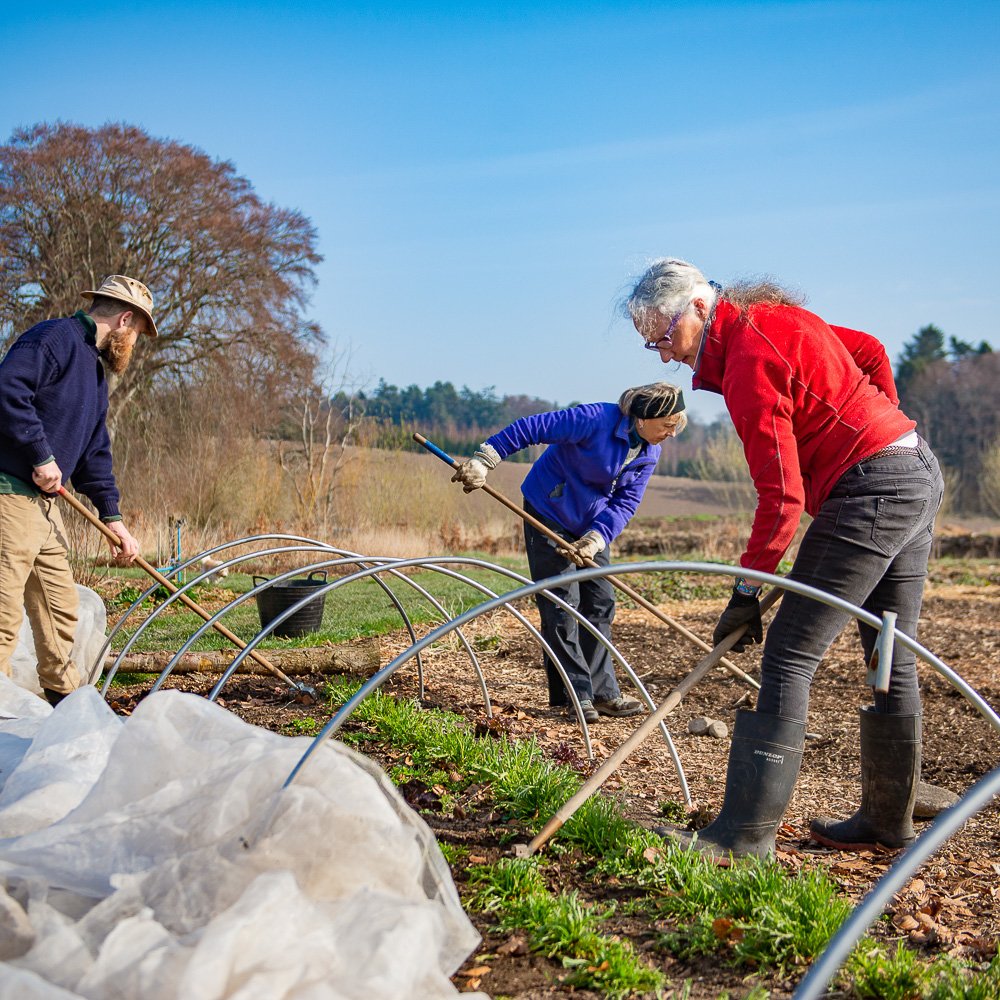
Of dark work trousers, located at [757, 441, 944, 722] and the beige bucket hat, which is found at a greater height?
the beige bucket hat

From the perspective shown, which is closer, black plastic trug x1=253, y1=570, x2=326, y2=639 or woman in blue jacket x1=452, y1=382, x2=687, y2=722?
woman in blue jacket x1=452, y1=382, x2=687, y2=722

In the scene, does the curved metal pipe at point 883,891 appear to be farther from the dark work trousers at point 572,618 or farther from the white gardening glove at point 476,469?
the dark work trousers at point 572,618

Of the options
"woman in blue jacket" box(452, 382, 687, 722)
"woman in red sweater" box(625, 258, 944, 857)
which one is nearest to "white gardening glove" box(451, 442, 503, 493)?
"woman in blue jacket" box(452, 382, 687, 722)

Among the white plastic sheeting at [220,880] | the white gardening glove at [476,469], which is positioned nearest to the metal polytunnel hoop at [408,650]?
the white plastic sheeting at [220,880]

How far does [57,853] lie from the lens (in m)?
2.25

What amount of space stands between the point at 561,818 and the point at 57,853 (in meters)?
1.39

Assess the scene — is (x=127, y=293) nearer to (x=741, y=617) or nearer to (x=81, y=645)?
(x=81, y=645)

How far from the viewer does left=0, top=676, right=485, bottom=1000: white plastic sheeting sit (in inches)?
72.4

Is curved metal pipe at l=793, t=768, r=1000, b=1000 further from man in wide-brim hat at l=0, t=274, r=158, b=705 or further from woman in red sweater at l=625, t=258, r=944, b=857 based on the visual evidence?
man in wide-brim hat at l=0, t=274, r=158, b=705

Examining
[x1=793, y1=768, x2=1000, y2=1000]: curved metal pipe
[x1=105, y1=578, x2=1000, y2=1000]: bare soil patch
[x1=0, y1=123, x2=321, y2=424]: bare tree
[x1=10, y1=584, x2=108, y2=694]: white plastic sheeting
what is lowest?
[x1=105, y1=578, x2=1000, y2=1000]: bare soil patch

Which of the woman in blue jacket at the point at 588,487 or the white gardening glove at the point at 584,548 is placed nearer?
the white gardening glove at the point at 584,548

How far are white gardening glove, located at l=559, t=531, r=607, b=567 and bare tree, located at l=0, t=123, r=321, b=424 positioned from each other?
11719 millimetres

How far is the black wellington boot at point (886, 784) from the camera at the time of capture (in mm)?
3523

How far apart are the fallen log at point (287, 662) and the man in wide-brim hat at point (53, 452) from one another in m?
0.70
